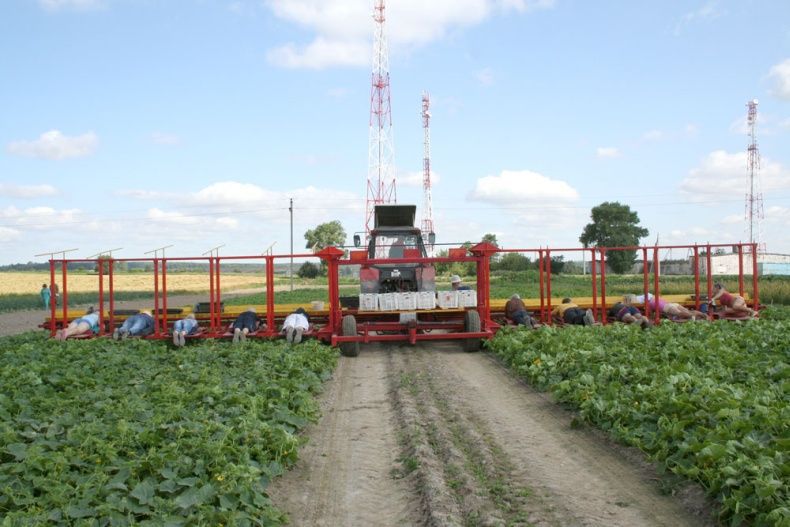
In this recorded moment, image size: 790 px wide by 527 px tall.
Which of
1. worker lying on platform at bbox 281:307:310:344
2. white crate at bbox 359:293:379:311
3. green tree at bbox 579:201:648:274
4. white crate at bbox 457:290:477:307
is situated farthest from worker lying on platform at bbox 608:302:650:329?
green tree at bbox 579:201:648:274

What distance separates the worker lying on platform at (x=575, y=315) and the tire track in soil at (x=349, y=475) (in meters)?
6.72

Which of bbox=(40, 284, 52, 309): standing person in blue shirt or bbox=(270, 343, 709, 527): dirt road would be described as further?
bbox=(40, 284, 52, 309): standing person in blue shirt

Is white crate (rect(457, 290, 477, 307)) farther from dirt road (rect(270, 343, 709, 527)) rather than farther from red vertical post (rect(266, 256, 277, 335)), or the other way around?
dirt road (rect(270, 343, 709, 527))

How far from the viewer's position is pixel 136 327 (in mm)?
14633

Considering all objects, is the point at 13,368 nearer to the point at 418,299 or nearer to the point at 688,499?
the point at 418,299

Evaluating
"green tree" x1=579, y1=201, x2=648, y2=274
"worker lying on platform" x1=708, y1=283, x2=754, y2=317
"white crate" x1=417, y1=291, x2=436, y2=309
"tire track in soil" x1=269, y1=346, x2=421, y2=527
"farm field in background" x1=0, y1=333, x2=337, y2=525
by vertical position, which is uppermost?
"green tree" x1=579, y1=201, x2=648, y2=274

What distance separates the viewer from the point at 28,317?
3250cm

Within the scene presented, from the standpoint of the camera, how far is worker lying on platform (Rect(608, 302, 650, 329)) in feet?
47.8

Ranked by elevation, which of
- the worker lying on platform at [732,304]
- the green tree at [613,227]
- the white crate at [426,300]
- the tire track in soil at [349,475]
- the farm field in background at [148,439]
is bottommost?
the tire track in soil at [349,475]

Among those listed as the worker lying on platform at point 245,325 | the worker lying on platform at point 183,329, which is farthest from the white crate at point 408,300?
the worker lying on platform at point 183,329

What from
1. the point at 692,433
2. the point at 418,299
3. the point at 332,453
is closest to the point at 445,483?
the point at 332,453

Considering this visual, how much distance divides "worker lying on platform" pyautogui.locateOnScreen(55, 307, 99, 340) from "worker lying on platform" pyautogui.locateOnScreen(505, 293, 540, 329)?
947cm

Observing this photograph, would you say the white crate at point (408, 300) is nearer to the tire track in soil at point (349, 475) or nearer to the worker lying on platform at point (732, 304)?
the tire track in soil at point (349, 475)

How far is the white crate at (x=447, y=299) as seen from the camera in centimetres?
1445
